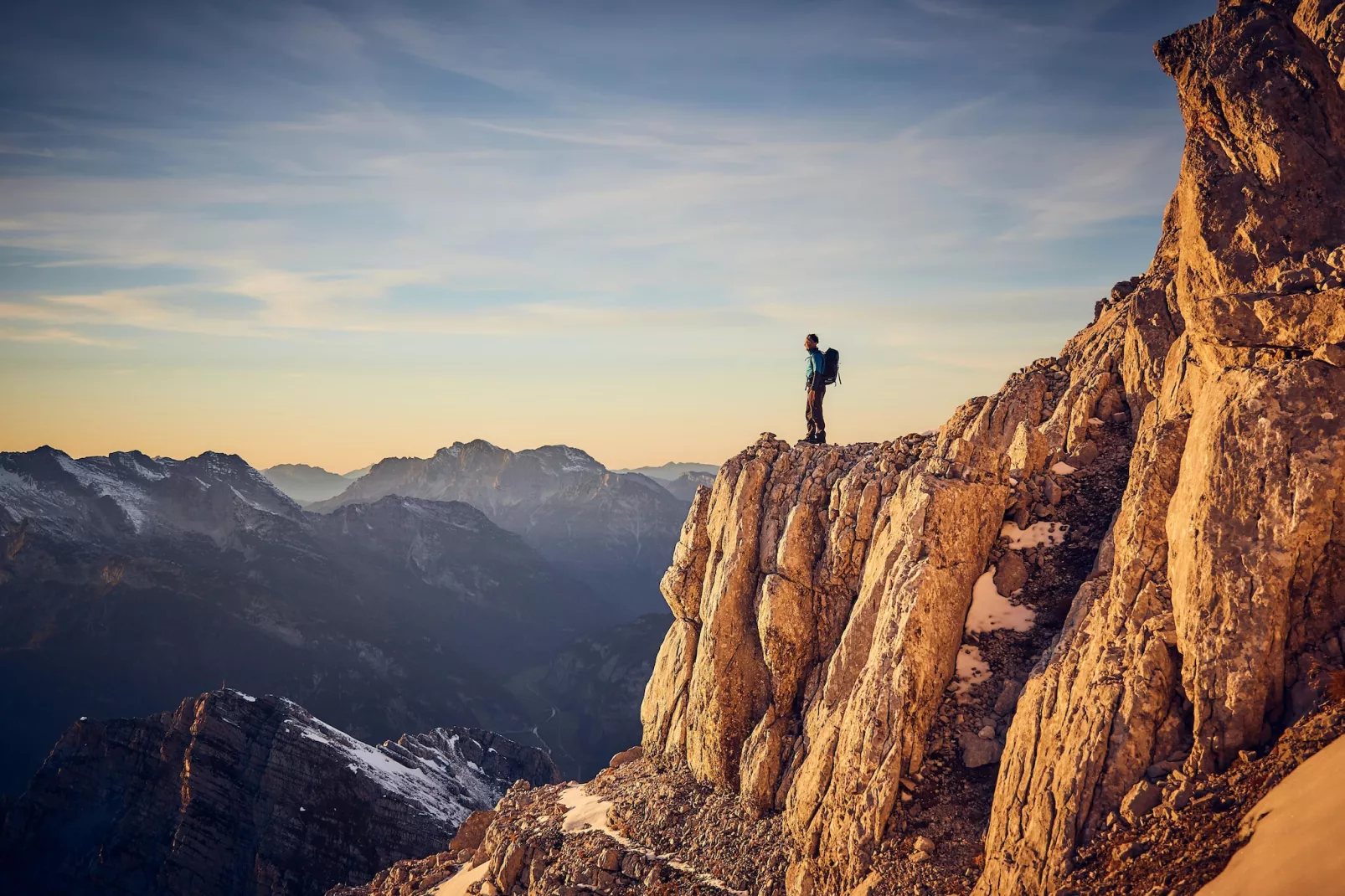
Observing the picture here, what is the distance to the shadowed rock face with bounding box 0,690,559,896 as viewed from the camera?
89562 mm

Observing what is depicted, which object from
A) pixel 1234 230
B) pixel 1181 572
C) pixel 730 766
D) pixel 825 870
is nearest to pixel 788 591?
pixel 730 766

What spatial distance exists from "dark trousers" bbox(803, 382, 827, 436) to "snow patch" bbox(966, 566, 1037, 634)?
54.6ft

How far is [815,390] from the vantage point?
46.7 metres

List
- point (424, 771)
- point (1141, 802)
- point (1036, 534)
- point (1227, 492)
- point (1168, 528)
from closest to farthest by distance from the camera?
1. point (1141, 802)
2. point (1227, 492)
3. point (1168, 528)
4. point (1036, 534)
5. point (424, 771)

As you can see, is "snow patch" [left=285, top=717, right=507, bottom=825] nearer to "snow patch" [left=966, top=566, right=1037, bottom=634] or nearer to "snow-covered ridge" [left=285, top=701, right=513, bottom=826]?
"snow-covered ridge" [left=285, top=701, right=513, bottom=826]

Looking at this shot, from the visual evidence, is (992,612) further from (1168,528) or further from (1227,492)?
(1227,492)

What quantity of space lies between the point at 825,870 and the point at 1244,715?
14.3m

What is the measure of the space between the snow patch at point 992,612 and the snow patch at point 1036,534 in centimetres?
141

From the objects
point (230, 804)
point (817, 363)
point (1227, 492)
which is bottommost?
point (230, 804)

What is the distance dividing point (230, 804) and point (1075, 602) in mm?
94909

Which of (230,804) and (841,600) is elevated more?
(841,600)

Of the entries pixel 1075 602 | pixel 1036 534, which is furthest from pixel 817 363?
pixel 1075 602

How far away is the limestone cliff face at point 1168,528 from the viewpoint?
67.4 feet

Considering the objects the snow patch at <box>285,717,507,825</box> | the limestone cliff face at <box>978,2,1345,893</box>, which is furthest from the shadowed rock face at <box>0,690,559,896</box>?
the limestone cliff face at <box>978,2,1345,893</box>
